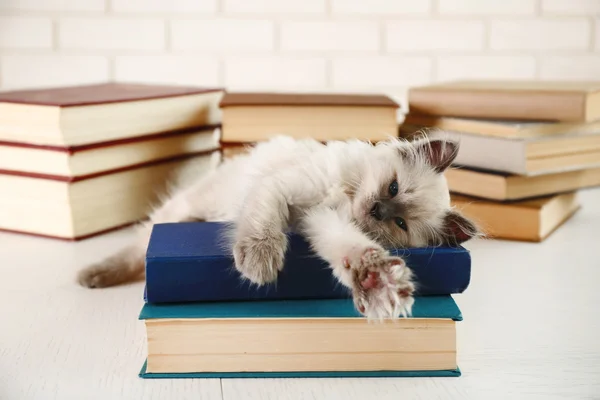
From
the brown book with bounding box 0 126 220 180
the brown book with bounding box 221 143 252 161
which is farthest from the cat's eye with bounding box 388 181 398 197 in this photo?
the brown book with bounding box 0 126 220 180

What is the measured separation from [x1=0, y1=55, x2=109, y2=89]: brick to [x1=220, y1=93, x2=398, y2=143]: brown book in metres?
0.76

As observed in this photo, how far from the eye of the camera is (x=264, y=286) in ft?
2.96

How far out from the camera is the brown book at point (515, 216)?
1.56 meters

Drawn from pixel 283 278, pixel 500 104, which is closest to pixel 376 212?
pixel 283 278

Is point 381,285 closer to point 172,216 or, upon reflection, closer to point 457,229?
point 457,229

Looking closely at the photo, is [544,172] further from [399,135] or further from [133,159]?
[133,159]

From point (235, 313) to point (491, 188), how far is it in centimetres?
90

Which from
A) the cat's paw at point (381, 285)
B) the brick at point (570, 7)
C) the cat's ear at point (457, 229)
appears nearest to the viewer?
the cat's paw at point (381, 285)

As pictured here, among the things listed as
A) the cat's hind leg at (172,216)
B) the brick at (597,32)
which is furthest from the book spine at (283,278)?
the brick at (597,32)

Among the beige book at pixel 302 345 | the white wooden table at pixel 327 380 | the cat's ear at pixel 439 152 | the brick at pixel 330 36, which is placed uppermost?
the brick at pixel 330 36

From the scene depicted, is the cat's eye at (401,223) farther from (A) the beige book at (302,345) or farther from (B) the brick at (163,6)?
(B) the brick at (163,6)

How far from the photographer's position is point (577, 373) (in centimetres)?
91

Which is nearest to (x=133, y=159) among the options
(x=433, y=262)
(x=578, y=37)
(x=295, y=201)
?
(x=295, y=201)

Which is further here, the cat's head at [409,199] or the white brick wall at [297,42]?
the white brick wall at [297,42]
